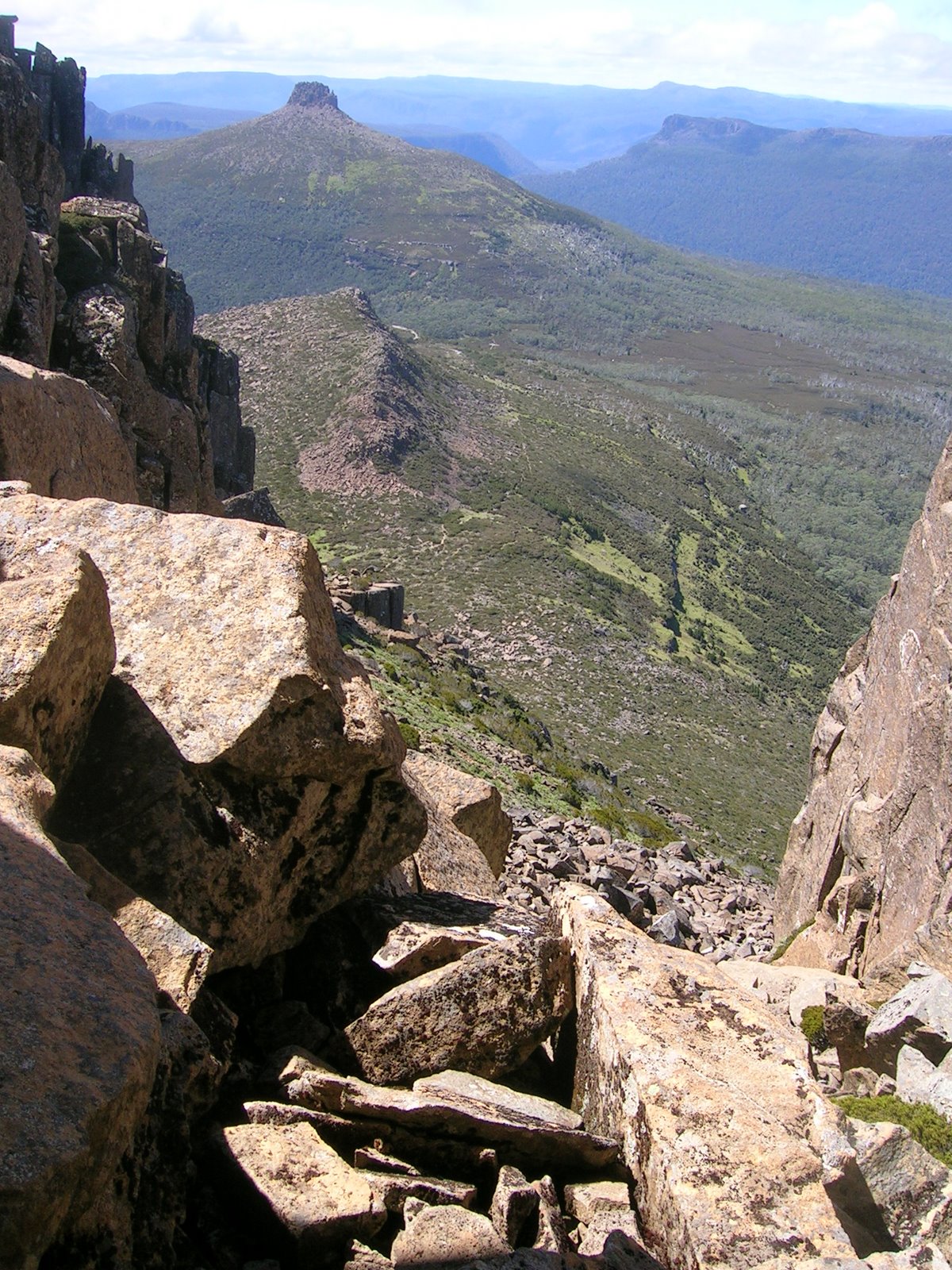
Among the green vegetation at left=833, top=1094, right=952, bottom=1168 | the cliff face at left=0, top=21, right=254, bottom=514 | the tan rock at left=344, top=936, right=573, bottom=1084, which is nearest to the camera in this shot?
the tan rock at left=344, top=936, right=573, bottom=1084

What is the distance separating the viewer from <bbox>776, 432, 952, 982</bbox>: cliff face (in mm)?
15859

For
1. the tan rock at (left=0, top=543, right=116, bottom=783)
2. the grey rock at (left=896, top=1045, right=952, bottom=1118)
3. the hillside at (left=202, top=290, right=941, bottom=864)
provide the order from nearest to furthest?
the tan rock at (left=0, top=543, right=116, bottom=783)
the grey rock at (left=896, top=1045, right=952, bottom=1118)
the hillside at (left=202, top=290, right=941, bottom=864)

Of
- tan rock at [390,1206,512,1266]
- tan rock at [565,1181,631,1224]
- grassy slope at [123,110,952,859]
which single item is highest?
tan rock at [390,1206,512,1266]

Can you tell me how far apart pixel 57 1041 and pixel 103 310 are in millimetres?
20148

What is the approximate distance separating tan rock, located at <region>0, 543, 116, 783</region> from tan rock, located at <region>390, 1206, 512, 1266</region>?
10.7 feet

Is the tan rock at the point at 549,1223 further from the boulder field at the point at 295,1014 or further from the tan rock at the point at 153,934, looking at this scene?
the tan rock at the point at 153,934

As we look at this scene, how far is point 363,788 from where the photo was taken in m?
7.96

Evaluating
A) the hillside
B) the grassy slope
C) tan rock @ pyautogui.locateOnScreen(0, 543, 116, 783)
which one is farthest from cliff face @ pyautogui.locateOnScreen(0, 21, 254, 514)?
the grassy slope

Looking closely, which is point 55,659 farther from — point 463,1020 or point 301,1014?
point 463,1020

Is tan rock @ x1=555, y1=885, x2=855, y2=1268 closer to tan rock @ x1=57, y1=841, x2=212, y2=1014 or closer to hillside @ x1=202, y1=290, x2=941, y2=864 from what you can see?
tan rock @ x1=57, y1=841, x2=212, y2=1014

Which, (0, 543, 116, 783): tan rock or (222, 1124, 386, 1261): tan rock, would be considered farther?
(0, 543, 116, 783): tan rock

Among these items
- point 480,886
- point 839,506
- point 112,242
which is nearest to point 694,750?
point 112,242

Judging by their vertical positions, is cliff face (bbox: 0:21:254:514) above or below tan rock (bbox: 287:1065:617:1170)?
above

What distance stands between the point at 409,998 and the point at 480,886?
399 cm
